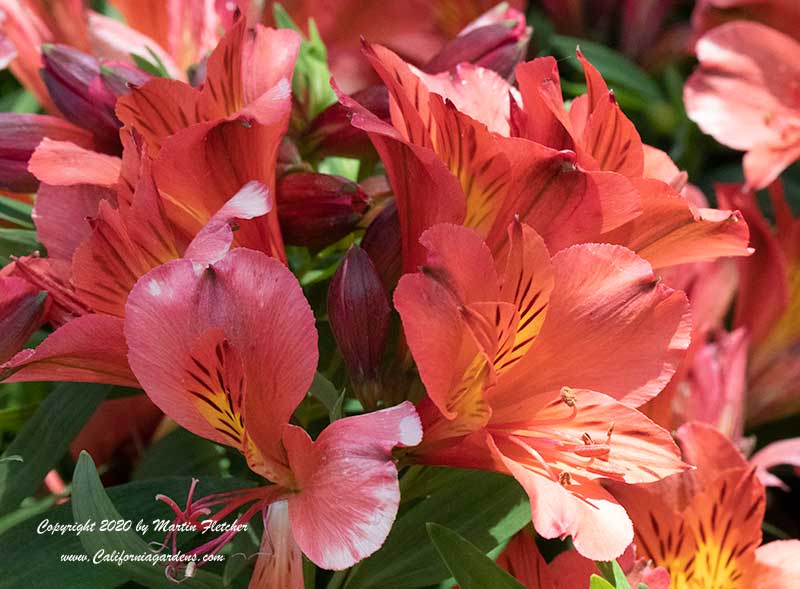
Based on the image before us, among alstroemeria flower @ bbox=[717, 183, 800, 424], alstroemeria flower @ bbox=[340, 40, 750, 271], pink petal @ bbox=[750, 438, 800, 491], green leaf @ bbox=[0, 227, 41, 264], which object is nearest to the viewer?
alstroemeria flower @ bbox=[340, 40, 750, 271]

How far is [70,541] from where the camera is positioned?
0.61 metres

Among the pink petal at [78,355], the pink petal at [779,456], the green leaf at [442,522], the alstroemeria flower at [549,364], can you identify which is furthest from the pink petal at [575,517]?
the pink petal at [779,456]

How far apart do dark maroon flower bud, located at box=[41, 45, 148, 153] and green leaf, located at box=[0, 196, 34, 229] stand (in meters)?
0.08

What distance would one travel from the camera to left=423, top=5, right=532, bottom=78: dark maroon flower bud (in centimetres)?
75

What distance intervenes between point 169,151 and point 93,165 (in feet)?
0.31

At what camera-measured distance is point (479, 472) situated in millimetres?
635

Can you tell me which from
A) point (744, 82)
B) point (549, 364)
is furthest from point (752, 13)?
point (549, 364)

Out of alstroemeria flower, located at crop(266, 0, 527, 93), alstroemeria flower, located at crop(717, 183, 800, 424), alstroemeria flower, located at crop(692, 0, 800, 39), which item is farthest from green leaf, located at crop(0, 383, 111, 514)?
alstroemeria flower, located at crop(692, 0, 800, 39)

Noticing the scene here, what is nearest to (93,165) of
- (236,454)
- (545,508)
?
(236,454)

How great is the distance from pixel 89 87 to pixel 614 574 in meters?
0.50

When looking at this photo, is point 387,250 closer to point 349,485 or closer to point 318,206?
point 318,206

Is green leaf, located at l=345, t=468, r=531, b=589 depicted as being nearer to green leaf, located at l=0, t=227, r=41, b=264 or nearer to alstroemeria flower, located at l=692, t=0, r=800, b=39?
green leaf, located at l=0, t=227, r=41, b=264

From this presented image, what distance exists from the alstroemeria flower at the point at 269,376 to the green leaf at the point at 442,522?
0.12 meters

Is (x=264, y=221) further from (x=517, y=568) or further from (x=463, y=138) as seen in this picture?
(x=517, y=568)
